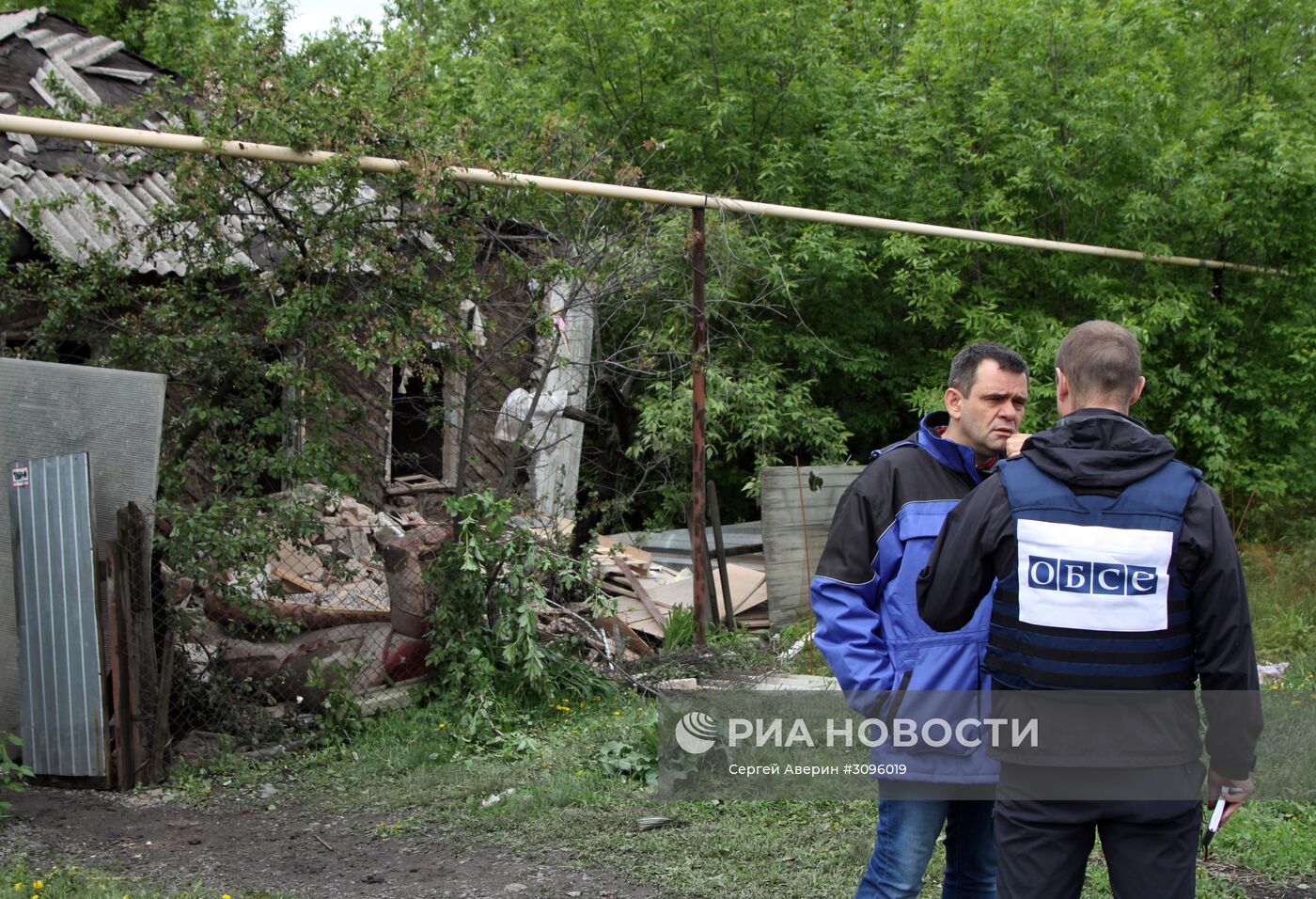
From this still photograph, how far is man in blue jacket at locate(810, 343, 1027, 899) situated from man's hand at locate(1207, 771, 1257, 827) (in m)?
0.47

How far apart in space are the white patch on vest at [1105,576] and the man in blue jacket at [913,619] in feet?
1.36

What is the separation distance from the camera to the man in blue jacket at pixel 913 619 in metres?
2.71

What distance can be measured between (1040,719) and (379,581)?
5.65 m

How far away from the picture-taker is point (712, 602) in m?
8.42

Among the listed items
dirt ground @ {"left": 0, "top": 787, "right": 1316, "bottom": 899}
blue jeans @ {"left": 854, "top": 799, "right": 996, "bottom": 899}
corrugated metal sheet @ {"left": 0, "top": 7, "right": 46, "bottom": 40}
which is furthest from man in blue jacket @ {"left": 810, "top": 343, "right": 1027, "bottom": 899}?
corrugated metal sheet @ {"left": 0, "top": 7, "right": 46, "bottom": 40}

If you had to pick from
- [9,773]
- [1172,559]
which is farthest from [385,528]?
[1172,559]

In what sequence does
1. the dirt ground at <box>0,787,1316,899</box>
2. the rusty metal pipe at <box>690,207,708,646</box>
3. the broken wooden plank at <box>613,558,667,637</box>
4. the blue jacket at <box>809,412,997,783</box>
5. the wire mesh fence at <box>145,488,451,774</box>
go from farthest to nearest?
the broken wooden plank at <box>613,558,667,637</box> → the rusty metal pipe at <box>690,207,708,646</box> → the wire mesh fence at <box>145,488,451,774</box> → the dirt ground at <box>0,787,1316,899</box> → the blue jacket at <box>809,412,997,783</box>

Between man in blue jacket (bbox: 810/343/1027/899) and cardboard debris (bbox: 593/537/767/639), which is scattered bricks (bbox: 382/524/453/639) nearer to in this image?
cardboard debris (bbox: 593/537/767/639)

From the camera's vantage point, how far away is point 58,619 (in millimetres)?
5117

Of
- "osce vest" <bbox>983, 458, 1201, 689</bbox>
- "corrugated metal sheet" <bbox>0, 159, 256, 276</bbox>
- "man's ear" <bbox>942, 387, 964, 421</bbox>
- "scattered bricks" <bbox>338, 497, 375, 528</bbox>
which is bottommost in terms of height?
"scattered bricks" <bbox>338, 497, 375, 528</bbox>

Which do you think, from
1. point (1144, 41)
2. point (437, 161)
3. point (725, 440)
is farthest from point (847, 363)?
point (437, 161)

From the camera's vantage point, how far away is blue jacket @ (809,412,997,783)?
2701 millimetres

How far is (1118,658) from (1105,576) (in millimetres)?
175

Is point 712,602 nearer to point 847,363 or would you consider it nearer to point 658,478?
point 658,478
